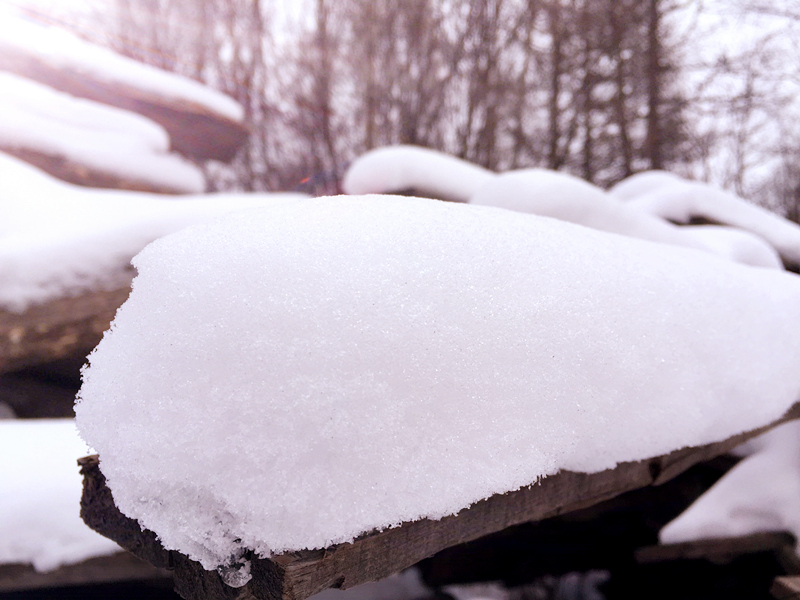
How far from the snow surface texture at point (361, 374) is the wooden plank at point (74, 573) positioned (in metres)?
0.97

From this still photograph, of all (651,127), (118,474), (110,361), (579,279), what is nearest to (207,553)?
(118,474)

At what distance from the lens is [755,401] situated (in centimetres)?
97

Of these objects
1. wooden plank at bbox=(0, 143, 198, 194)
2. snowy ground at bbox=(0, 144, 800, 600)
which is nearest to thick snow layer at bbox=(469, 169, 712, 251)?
A: snowy ground at bbox=(0, 144, 800, 600)

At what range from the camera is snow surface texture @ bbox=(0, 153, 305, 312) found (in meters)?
1.76

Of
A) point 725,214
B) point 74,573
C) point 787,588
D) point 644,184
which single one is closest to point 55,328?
point 74,573

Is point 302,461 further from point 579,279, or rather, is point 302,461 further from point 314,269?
point 579,279

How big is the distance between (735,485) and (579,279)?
1.66m

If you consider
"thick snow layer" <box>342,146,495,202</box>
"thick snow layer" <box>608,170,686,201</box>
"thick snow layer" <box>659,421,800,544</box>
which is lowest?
"thick snow layer" <box>659,421,800,544</box>

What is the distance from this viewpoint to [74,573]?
4.19ft

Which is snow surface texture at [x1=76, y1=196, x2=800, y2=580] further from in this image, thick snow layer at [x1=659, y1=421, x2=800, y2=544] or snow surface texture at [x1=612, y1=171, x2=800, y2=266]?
snow surface texture at [x1=612, y1=171, x2=800, y2=266]

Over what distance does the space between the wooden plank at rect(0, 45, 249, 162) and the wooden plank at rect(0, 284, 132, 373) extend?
9.46 ft

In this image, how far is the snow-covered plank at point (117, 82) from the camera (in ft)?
12.0

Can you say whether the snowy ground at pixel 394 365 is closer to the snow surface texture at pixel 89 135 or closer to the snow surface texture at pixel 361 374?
the snow surface texture at pixel 361 374

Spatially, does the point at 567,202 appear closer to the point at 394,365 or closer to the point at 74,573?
the point at 394,365
